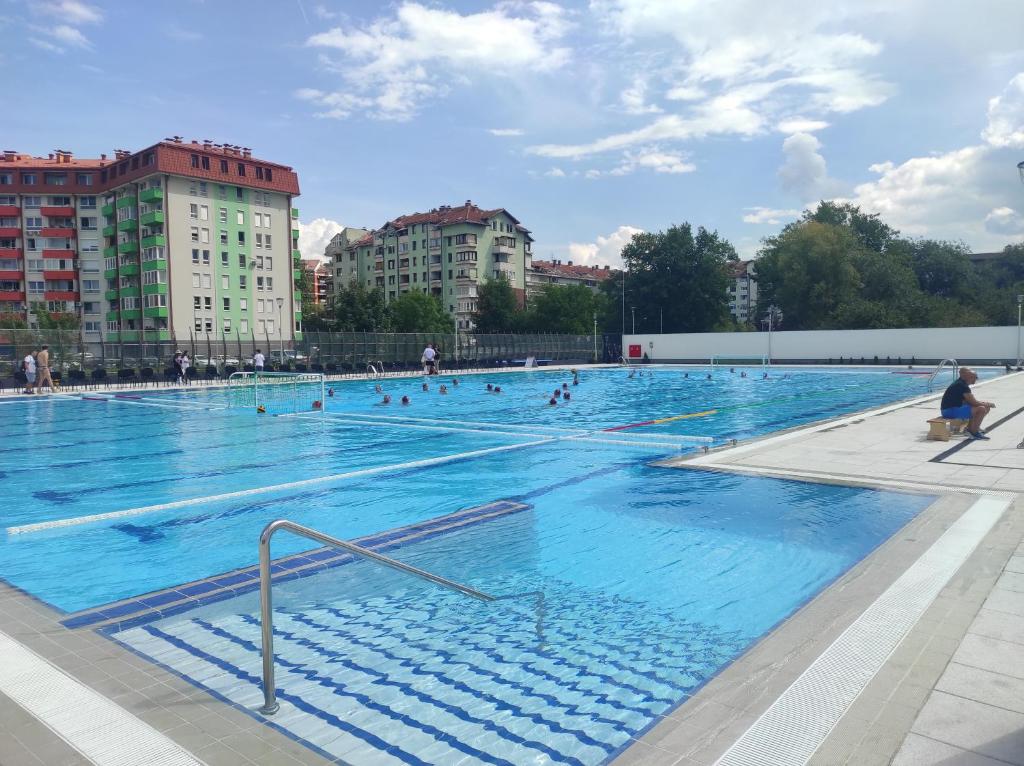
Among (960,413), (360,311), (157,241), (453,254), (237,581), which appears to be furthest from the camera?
(453,254)

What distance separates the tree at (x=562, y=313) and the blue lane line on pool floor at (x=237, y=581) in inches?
3030

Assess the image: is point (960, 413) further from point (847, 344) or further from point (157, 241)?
point (157, 241)

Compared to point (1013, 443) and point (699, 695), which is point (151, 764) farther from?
point (1013, 443)

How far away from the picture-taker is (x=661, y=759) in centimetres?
335

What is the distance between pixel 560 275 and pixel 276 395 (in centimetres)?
9412

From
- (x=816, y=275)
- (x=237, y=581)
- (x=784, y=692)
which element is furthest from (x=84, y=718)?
(x=816, y=275)

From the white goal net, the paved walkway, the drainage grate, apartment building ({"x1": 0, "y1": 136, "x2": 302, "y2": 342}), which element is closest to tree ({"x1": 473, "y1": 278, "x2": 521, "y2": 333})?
apartment building ({"x1": 0, "y1": 136, "x2": 302, "y2": 342})

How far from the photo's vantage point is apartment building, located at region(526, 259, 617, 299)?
11219 centimetres

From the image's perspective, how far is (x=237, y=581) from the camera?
6.40 m

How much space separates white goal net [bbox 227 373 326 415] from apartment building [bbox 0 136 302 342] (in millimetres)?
29469

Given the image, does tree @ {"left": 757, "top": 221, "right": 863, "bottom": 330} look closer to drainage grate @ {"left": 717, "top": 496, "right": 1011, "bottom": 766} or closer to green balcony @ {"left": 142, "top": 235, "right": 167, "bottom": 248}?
green balcony @ {"left": 142, "top": 235, "right": 167, "bottom": 248}

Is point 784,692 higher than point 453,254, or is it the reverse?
point 453,254

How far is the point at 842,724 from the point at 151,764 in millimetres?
3224

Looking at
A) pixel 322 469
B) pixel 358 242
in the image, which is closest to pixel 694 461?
pixel 322 469
